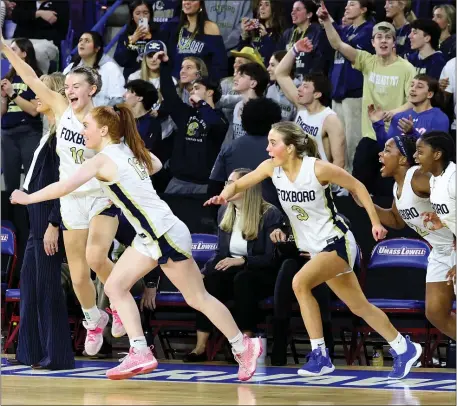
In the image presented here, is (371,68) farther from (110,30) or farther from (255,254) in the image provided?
(110,30)

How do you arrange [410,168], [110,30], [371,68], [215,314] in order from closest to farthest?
[215,314], [410,168], [371,68], [110,30]

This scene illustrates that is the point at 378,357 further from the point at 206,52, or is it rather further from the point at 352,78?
the point at 206,52

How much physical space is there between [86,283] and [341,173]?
203 centimetres

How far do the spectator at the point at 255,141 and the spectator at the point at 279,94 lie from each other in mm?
983

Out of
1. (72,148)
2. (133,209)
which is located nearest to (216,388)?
(133,209)

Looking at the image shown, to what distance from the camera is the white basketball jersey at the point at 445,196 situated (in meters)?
7.77

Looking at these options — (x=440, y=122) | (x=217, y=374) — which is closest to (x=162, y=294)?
(x=217, y=374)

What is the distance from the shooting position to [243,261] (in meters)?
8.78

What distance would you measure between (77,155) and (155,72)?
312 cm

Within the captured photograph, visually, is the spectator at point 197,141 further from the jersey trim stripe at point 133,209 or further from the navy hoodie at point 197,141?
the jersey trim stripe at point 133,209

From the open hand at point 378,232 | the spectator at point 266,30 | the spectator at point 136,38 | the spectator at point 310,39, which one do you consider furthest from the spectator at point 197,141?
the open hand at point 378,232

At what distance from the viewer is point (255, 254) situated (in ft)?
29.0

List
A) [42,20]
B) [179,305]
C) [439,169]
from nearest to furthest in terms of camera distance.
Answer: [439,169] < [179,305] < [42,20]

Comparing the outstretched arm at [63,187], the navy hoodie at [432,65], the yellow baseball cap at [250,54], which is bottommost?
the outstretched arm at [63,187]
